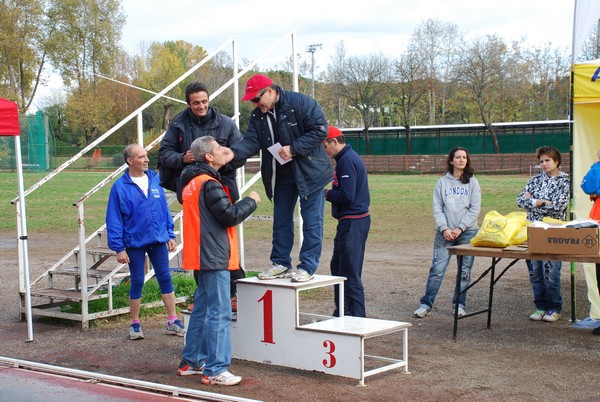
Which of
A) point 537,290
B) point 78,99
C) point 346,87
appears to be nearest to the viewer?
point 537,290

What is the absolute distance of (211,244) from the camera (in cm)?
607

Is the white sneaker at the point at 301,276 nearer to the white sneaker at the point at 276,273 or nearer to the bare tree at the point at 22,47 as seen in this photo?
the white sneaker at the point at 276,273

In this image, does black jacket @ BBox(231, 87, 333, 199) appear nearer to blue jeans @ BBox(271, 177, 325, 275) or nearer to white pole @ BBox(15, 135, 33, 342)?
blue jeans @ BBox(271, 177, 325, 275)

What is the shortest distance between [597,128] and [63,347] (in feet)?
20.3

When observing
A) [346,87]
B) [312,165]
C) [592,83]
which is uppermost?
[346,87]

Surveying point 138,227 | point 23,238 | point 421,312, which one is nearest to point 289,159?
point 138,227

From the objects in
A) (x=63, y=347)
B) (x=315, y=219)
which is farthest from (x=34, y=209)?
(x=315, y=219)

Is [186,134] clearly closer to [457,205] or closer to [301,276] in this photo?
[301,276]

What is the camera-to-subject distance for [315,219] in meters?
6.98

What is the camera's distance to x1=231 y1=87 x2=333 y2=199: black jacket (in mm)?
6727

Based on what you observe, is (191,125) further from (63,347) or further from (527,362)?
(527,362)

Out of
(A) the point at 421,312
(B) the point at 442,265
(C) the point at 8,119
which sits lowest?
(A) the point at 421,312

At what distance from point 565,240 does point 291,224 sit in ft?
7.95

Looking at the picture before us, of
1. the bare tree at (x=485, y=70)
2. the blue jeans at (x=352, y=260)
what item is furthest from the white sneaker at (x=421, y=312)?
the bare tree at (x=485, y=70)
